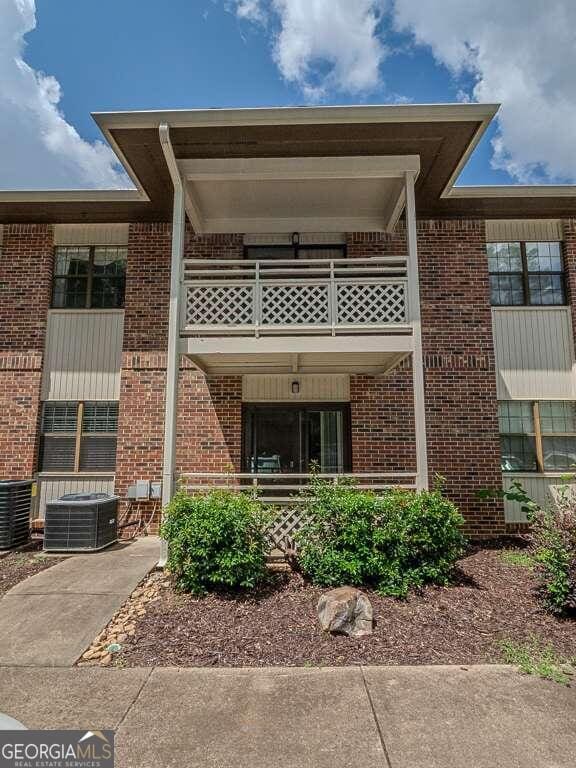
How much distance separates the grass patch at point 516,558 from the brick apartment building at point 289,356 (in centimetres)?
107

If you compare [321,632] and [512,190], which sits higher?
[512,190]

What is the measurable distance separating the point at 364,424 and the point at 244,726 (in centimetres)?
603

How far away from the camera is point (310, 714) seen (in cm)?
321

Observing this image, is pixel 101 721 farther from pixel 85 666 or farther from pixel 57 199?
pixel 57 199

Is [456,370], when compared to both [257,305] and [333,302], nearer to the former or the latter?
[333,302]

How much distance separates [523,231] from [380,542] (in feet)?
23.8

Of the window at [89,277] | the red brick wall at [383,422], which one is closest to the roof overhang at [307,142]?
the window at [89,277]

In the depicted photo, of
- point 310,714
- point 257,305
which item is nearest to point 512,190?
point 257,305

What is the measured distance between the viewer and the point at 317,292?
24.0ft

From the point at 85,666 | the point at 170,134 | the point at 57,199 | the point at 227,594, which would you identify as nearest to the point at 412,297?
the point at 170,134

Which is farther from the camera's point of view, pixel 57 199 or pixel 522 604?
pixel 57 199

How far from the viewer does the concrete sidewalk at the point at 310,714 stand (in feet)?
9.13

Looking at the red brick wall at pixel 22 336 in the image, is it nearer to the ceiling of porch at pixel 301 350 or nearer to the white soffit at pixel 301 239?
the ceiling of porch at pixel 301 350

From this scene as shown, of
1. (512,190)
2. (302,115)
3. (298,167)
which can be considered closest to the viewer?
(302,115)
